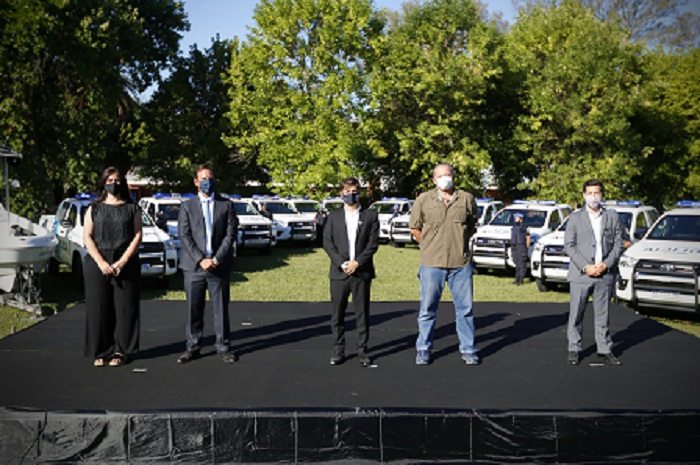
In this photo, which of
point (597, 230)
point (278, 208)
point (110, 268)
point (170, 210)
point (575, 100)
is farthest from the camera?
point (575, 100)

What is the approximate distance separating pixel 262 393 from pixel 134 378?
132 cm

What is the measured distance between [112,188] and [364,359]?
299cm

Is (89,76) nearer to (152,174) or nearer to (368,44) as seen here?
(152,174)

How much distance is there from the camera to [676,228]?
12.3 m

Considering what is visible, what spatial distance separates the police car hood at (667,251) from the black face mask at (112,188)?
824cm

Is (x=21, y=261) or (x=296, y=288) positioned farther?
(x=296, y=288)

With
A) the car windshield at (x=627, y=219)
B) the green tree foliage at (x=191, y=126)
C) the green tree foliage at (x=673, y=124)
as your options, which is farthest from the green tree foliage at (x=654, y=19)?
the car windshield at (x=627, y=219)

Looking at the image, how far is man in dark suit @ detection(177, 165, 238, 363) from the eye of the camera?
7059mm

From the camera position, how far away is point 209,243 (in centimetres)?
714

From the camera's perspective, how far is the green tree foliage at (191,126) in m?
36.4

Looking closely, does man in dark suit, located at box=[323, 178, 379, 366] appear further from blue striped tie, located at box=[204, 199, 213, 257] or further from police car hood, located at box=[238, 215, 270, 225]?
police car hood, located at box=[238, 215, 270, 225]

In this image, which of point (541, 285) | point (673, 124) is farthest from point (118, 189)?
point (673, 124)

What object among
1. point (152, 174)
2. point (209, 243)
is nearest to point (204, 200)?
point (209, 243)

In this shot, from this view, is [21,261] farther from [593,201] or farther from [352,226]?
[593,201]
